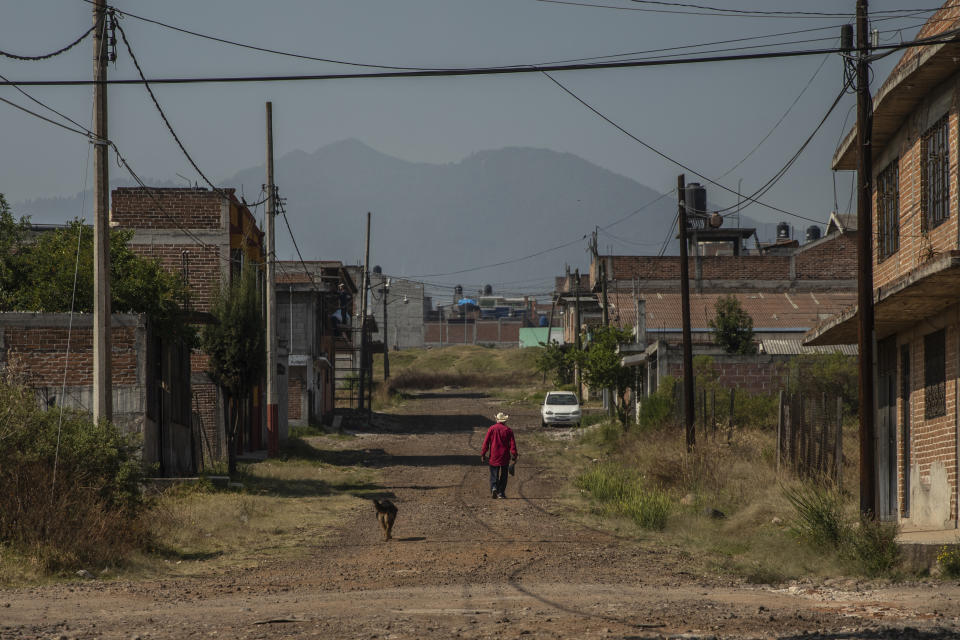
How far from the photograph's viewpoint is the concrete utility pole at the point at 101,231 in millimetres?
17234

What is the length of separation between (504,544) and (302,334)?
31.9 m

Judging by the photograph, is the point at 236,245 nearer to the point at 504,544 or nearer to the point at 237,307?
the point at 237,307

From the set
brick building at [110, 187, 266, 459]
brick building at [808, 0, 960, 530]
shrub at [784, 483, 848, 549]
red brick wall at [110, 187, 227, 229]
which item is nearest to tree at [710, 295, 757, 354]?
brick building at [110, 187, 266, 459]

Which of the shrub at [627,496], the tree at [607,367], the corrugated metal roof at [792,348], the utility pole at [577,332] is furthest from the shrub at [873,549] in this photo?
the utility pole at [577,332]

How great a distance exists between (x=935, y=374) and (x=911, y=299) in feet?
6.58

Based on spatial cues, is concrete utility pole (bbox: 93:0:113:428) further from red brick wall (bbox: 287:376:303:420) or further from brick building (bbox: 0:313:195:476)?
red brick wall (bbox: 287:376:303:420)

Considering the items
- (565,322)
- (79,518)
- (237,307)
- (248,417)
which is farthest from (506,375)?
(79,518)

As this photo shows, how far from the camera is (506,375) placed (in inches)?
3551

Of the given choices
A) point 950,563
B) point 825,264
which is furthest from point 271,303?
point 825,264

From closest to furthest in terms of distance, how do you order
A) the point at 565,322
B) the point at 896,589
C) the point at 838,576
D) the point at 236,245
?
the point at 896,589
the point at 838,576
the point at 236,245
the point at 565,322

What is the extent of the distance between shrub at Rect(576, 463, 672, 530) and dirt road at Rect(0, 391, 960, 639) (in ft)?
3.63

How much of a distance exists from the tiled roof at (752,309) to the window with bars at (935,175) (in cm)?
3480

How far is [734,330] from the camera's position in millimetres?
48688

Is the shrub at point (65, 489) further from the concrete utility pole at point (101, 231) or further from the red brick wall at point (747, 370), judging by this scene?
the red brick wall at point (747, 370)
